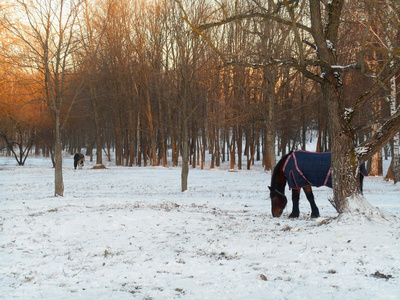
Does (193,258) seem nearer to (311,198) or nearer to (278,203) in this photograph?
(278,203)

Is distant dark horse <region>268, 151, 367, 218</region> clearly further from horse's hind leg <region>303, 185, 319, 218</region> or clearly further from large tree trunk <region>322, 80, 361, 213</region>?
large tree trunk <region>322, 80, 361, 213</region>

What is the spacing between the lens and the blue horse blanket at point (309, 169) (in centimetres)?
920

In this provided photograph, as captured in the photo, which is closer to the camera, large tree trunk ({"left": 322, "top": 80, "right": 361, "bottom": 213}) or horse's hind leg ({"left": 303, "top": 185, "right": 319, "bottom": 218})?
large tree trunk ({"left": 322, "top": 80, "right": 361, "bottom": 213})

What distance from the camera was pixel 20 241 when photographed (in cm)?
683

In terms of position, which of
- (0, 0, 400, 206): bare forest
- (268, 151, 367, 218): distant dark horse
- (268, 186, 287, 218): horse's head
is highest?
(0, 0, 400, 206): bare forest

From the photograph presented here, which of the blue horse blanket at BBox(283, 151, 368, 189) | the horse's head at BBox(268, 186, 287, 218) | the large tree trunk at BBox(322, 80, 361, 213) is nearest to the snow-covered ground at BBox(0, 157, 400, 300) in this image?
the large tree trunk at BBox(322, 80, 361, 213)

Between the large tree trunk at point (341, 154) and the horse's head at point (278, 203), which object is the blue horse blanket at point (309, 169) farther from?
the large tree trunk at point (341, 154)

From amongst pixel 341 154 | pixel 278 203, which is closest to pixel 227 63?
pixel 341 154

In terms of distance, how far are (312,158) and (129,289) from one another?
6198 millimetres

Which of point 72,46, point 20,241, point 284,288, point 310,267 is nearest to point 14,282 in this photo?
point 20,241

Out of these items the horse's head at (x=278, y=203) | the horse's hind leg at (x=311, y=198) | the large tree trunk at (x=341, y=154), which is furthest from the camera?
the horse's head at (x=278, y=203)

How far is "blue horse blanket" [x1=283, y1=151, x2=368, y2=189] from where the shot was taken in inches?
362

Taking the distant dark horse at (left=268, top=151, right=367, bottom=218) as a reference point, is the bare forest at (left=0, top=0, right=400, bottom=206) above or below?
above

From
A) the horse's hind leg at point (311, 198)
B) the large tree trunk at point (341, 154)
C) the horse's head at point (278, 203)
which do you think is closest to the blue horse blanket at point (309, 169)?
the horse's hind leg at point (311, 198)
